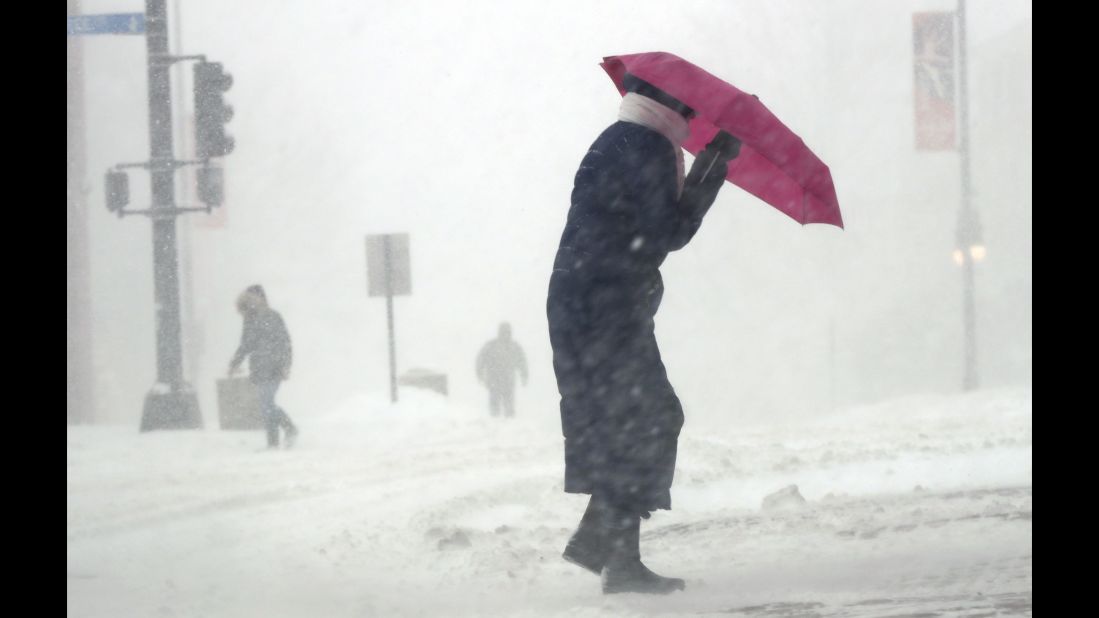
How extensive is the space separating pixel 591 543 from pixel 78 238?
14.0 feet

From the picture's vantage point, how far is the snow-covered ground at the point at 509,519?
2893 millimetres

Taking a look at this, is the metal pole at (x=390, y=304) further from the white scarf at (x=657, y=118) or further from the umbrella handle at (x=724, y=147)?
the umbrella handle at (x=724, y=147)

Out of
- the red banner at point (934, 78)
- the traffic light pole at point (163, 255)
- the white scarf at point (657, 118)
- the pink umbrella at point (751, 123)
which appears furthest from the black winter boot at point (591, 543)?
the red banner at point (934, 78)

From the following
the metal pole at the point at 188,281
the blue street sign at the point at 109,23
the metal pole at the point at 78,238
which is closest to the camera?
the blue street sign at the point at 109,23

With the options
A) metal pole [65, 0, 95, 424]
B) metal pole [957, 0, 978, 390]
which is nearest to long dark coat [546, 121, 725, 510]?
metal pole [957, 0, 978, 390]

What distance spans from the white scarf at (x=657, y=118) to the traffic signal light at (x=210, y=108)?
2.32 metres

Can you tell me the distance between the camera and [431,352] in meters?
4.86

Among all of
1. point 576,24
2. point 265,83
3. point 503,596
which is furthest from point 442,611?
point 265,83

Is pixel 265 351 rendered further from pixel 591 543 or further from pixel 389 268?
pixel 591 543

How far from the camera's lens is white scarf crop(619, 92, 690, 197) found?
9.20ft

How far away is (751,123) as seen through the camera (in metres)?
2.71

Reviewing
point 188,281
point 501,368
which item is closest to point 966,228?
point 501,368

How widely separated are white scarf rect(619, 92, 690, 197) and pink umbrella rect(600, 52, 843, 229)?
55 mm

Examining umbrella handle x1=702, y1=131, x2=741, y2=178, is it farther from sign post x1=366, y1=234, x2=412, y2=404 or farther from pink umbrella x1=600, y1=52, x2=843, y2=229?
sign post x1=366, y1=234, x2=412, y2=404
